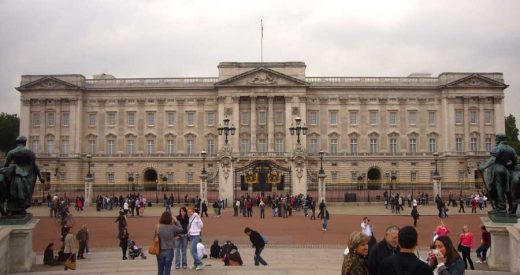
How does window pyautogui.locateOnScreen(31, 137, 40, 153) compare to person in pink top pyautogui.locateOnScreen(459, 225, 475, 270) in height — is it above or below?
above

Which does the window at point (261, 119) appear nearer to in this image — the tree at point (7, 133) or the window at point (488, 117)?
the window at point (488, 117)

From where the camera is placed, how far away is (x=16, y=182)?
1562 cm

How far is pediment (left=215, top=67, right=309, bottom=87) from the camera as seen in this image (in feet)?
239

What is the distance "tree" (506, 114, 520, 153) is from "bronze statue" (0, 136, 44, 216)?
94.8 metres

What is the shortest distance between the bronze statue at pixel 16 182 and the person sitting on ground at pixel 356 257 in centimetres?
1136

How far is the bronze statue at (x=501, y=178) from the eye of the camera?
1535 centimetres

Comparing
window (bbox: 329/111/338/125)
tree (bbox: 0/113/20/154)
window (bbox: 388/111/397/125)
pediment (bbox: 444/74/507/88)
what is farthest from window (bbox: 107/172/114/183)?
pediment (bbox: 444/74/507/88)

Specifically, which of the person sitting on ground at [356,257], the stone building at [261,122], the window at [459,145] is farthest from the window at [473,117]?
the person sitting on ground at [356,257]

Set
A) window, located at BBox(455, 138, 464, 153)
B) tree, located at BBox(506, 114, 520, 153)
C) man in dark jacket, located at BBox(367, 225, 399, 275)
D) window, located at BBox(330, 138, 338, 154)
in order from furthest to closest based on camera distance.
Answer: tree, located at BBox(506, 114, 520, 153) → window, located at BBox(330, 138, 338, 154) → window, located at BBox(455, 138, 464, 153) → man in dark jacket, located at BBox(367, 225, 399, 275)

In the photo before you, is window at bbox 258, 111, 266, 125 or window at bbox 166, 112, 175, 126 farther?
window at bbox 166, 112, 175, 126

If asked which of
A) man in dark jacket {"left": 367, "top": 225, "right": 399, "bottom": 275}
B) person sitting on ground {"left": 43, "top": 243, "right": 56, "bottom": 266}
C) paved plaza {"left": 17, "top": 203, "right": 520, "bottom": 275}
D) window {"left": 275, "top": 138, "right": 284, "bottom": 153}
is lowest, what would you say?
paved plaza {"left": 17, "top": 203, "right": 520, "bottom": 275}

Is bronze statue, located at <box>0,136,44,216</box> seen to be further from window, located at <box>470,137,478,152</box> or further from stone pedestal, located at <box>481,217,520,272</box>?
window, located at <box>470,137,478,152</box>

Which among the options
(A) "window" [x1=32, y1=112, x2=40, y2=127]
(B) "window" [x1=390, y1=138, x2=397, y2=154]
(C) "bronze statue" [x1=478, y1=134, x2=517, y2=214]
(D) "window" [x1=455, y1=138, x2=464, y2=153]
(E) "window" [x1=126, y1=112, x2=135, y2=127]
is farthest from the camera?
(E) "window" [x1=126, y1=112, x2=135, y2=127]

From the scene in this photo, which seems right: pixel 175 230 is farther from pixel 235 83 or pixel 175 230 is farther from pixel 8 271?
pixel 235 83
